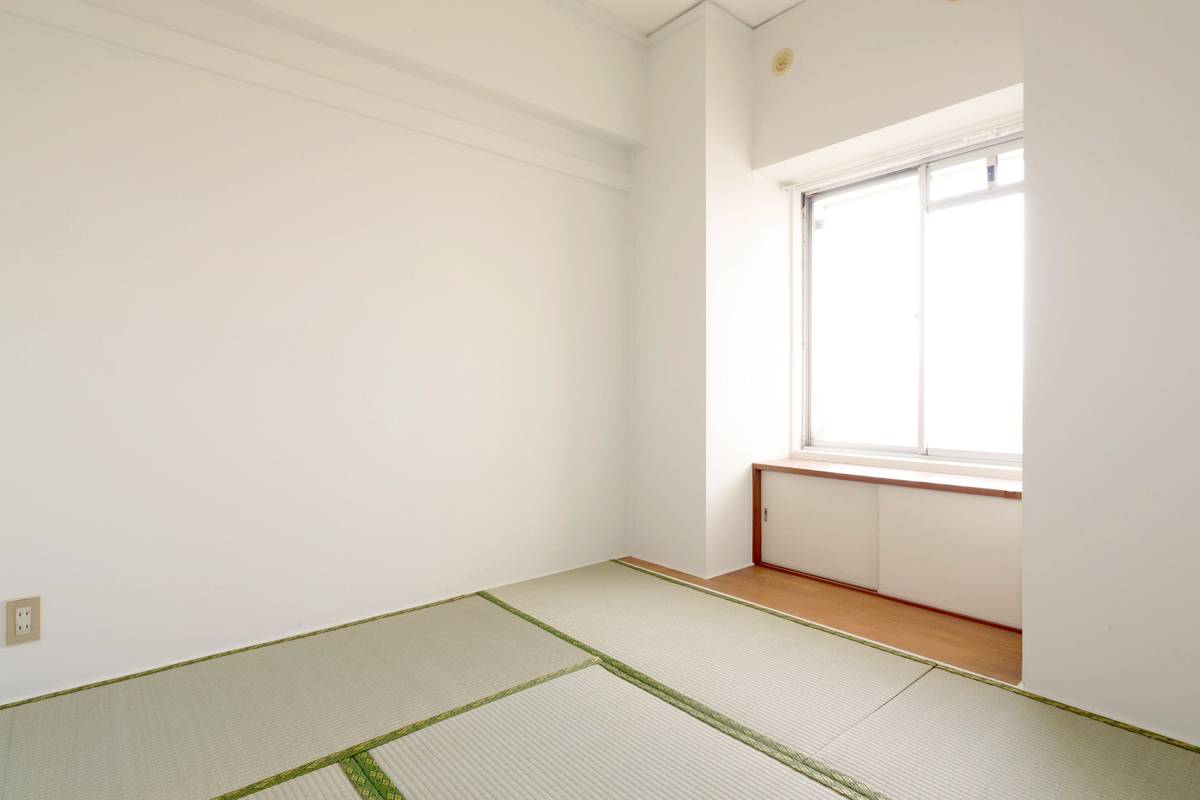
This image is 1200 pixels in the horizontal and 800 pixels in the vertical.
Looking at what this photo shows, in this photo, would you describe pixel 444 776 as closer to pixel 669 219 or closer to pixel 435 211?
pixel 435 211

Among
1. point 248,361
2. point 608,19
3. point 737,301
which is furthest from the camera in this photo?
point 737,301

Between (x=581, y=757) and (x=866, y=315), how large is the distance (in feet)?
9.85

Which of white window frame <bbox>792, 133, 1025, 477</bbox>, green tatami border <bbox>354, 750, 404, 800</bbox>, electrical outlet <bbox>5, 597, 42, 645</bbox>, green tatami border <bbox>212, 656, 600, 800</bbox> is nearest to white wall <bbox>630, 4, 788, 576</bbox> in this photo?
white window frame <bbox>792, 133, 1025, 477</bbox>

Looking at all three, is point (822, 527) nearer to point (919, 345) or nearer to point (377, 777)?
point (919, 345)

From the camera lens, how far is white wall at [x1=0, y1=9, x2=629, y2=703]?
2.10 metres

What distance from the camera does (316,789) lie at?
1594 millimetres

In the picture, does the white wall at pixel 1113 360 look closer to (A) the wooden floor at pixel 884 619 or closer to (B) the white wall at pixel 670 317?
(A) the wooden floor at pixel 884 619

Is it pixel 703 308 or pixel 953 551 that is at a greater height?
pixel 703 308

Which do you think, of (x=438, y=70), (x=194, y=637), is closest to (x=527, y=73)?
(x=438, y=70)

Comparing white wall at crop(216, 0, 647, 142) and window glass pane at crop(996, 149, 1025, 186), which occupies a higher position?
white wall at crop(216, 0, 647, 142)

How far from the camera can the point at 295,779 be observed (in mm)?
1636

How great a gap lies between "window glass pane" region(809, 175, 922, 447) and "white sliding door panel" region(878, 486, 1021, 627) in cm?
57

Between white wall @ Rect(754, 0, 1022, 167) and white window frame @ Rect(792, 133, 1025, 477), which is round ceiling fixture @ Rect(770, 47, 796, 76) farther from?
white window frame @ Rect(792, 133, 1025, 477)

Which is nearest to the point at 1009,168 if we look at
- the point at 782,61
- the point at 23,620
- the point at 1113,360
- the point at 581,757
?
the point at 782,61
